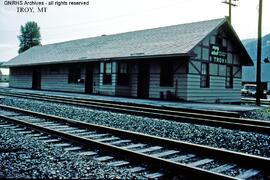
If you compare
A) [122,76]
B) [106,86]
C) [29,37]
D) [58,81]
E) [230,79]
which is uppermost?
[29,37]

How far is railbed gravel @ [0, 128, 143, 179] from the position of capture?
14.4 feet

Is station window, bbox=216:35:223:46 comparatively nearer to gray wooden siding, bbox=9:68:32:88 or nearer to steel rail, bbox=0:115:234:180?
steel rail, bbox=0:115:234:180

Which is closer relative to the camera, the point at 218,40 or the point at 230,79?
the point at 218,40

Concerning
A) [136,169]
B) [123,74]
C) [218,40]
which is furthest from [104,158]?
[218,40]

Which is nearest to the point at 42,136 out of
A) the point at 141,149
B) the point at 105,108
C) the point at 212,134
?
the point at 141,149

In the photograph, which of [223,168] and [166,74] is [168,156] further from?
[166,74]

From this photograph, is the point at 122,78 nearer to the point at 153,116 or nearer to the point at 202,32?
the point at 202,32

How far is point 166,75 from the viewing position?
19.8m

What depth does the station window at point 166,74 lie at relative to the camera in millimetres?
19562

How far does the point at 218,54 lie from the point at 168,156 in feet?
55.6

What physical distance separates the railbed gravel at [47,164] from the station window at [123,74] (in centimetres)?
1622

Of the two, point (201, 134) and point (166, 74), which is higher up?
point (166, 74)

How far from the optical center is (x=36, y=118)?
10.1 meters

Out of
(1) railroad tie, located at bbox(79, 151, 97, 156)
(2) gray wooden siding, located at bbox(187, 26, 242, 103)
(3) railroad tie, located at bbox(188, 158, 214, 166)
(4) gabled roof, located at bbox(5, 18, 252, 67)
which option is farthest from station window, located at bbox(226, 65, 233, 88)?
(1) railroad tie, located at bbox(79, 151, 97, 156)
